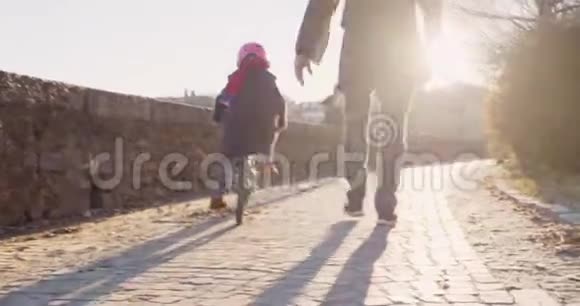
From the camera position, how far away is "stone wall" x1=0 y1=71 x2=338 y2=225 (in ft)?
18.6

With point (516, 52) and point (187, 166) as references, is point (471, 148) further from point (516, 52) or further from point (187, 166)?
point (187, 166)

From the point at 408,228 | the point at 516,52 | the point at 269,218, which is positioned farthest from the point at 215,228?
the point at 516,52

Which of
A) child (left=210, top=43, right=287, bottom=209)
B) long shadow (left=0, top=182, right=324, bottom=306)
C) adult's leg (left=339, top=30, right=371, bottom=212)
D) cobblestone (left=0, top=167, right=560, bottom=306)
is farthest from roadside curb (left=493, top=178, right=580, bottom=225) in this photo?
long shadow (left=0, top=182, right=324, bottom=306)

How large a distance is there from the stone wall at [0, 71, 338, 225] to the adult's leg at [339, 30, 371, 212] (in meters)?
2.22

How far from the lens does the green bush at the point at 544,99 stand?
36.0 ft

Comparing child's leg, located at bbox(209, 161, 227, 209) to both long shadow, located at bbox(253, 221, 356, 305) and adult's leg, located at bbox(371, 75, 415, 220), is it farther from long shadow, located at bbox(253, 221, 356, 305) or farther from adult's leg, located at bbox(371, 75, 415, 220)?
long shadow, located at bbox(253, 221, 356, 305)

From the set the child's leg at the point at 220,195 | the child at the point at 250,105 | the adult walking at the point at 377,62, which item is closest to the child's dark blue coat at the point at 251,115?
the child at the point at 250,105

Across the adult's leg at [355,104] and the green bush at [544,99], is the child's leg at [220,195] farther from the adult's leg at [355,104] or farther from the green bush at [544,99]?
the green bush at [544,99]

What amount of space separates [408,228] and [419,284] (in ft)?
6.43

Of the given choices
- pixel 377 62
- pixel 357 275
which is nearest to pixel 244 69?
pixel 377 62

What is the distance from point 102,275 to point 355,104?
2.58 metres

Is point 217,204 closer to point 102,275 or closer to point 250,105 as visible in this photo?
point 250,105

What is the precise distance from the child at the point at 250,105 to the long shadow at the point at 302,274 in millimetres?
Result: 1650

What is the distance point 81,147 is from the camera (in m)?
6.77
